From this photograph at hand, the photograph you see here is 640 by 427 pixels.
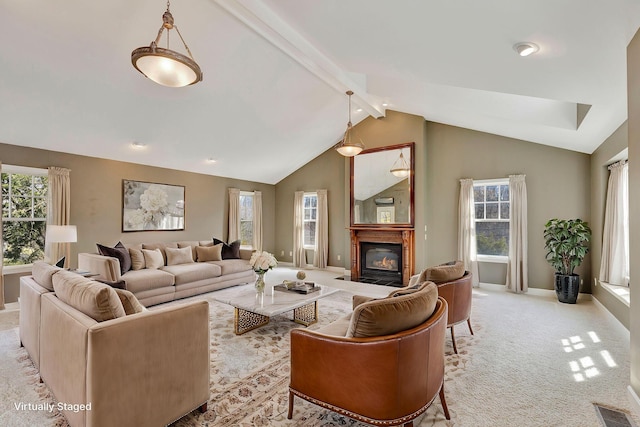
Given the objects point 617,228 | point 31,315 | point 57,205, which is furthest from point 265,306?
point 617,228

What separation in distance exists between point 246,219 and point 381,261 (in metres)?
3.76

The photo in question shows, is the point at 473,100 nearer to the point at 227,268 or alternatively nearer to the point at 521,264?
the point at 521,264

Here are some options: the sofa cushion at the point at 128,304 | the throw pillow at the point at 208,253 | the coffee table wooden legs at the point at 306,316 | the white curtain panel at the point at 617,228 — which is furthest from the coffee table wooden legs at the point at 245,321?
the white curtain panel at the point at 617,228

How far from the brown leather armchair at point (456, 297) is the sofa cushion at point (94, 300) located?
2.75 meters

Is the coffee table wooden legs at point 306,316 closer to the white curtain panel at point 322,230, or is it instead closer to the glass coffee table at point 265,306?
the glass coffee table at point 265,306

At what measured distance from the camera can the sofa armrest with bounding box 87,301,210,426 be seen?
166 centimetres

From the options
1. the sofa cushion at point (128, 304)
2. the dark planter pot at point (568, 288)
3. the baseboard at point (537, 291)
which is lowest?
the baseboard at point (537, 291)

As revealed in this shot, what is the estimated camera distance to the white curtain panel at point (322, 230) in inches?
320

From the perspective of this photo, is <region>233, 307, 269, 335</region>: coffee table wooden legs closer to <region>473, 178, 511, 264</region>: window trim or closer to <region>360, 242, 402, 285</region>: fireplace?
<region>360, 242, 402, 285</region>: fireplace

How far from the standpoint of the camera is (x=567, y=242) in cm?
483

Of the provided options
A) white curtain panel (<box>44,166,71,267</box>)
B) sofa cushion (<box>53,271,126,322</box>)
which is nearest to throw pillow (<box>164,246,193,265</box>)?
white curtain panel (<box>44,166,71,267</box>)

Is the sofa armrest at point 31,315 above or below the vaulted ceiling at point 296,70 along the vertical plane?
below

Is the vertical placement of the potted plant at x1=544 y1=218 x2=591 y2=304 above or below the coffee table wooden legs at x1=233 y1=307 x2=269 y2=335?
above

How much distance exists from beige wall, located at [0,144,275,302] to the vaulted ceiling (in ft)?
0.73
